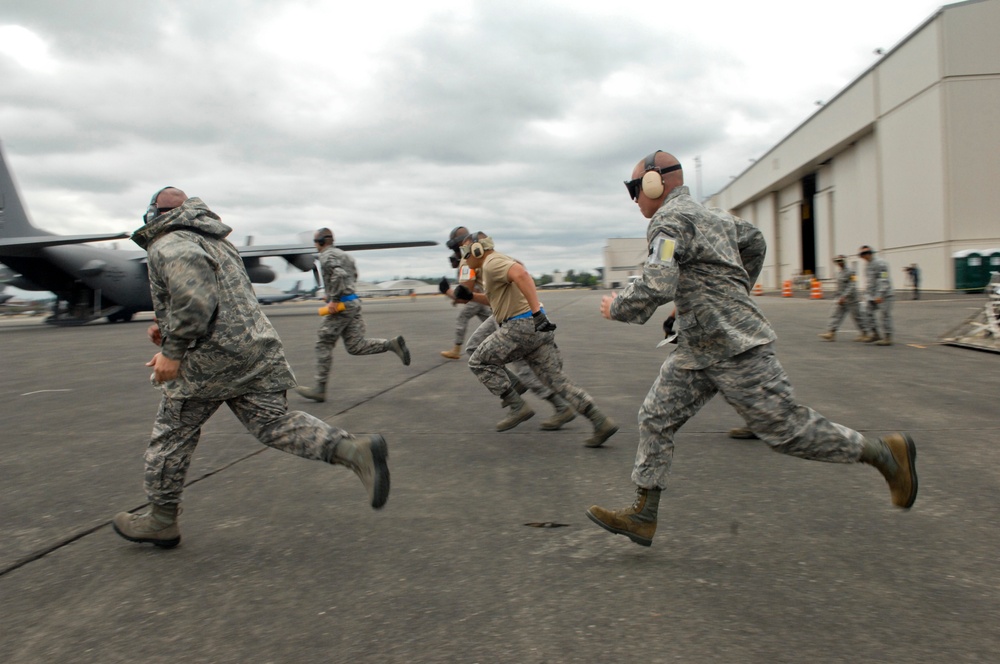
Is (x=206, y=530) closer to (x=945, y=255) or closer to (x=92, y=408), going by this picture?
(x=92, y=408)

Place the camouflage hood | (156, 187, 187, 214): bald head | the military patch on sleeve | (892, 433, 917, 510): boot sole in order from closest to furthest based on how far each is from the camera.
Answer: the military patch on sleeve
(892, 433, 917, 510): boot sole
the camouflage hood
(156, 187, 187, 214): bald head

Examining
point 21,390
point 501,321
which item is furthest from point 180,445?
point 21,390

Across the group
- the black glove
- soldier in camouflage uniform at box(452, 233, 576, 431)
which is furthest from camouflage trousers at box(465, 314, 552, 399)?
the black glove

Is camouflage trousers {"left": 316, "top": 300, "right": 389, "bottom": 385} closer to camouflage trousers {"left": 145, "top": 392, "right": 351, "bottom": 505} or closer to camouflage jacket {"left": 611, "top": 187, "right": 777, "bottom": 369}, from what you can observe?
camouflage trousers {"left": 145, "top": 392, "right": 351, "bottom": 505}

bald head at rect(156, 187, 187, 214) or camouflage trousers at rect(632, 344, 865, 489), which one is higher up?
bald head at rect(156, 187, 187, 214)

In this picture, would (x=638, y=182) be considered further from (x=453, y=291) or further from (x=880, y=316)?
(x=880, y=316)

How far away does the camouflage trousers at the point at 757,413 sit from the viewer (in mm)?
3299

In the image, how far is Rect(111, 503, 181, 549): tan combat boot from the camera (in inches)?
139

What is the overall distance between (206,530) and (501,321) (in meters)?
2.92

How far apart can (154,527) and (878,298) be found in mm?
12499

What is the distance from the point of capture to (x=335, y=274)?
8469 mm

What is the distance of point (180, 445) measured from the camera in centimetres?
356

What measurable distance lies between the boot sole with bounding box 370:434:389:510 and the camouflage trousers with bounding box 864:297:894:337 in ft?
38.3

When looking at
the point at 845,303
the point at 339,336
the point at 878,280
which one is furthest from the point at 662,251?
the point at 845,303
